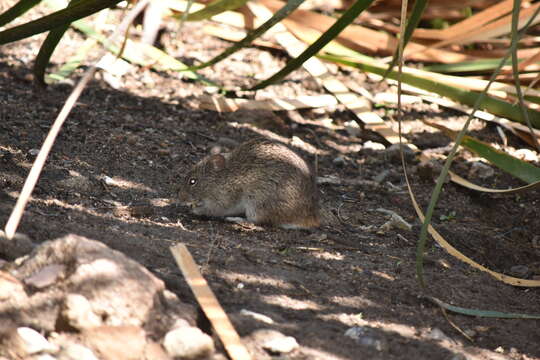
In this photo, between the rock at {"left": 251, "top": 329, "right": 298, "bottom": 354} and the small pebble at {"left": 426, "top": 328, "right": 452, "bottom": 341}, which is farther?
the small pebble at {"left": 426, "top": 328, "right": 452, "bottom": 341}

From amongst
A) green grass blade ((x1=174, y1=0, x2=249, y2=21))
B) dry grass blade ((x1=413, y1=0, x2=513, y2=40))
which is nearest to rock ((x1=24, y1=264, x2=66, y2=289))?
green grass blade ((x1=174, y1=0, x2=249, y2=21))

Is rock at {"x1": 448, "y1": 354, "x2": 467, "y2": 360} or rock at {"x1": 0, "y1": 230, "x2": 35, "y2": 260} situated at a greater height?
rock at {"x1": 0, "y1": 230, "x2": 35, "y2": 260}

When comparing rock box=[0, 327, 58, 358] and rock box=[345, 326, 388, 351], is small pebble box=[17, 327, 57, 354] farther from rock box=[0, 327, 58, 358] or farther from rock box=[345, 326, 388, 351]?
rock box=[345, 326, 388, 351]

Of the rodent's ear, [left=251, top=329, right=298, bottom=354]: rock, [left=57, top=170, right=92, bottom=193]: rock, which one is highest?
[left=251, top=329, right=298, bottom=354]: rock

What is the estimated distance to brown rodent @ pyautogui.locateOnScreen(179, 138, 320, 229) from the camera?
5.04 metres

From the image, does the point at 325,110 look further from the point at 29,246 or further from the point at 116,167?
the point at 29,246

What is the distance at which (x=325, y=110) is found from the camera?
7.18 meters

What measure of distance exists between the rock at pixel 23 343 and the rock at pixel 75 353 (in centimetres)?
4

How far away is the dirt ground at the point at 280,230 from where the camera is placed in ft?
11.7

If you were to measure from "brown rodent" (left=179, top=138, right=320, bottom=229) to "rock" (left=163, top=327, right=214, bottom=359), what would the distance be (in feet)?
6.85

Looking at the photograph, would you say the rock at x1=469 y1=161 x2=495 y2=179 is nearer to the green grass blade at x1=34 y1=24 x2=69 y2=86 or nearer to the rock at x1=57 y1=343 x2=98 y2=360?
the green grass blade at x1=34 y1=24 x2=69 y2=86

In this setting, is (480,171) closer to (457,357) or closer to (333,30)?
(333,30)

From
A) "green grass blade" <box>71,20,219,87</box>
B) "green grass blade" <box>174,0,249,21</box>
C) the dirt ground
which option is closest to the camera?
the dirt ground

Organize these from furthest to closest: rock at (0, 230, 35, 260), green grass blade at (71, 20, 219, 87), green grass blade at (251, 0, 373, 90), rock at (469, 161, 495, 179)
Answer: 1. green grass blade at (71, 20, 219, 87)
2. rock at (469, 161, 495, 179)
3. green grass blade at (251, 0, 373, 90)
4. rock at (0, 230, 35, 260)
